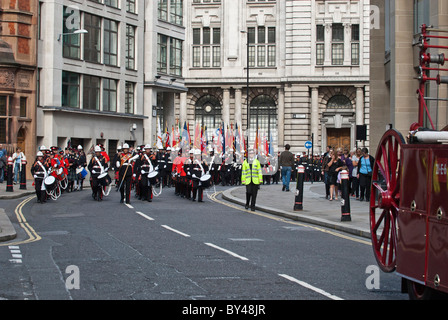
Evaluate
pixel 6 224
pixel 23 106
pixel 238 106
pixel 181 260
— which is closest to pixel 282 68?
pixel 238 106

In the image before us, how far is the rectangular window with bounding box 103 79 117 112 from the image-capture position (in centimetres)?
5197

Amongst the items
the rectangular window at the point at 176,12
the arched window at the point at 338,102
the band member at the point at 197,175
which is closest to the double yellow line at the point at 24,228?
the band member at the point at 197,175

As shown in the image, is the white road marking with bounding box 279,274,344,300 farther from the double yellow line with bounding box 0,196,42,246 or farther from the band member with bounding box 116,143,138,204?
the band member with bounding box 116,143,138,204

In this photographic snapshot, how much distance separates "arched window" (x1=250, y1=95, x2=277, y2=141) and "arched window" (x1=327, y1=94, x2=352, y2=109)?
16.0ft

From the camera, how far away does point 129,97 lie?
54844 millimetres

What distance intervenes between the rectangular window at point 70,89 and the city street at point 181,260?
2717 cm

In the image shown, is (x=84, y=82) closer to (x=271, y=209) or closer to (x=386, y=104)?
(x=386, y=104)

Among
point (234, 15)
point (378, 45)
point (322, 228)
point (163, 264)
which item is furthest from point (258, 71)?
point (163, 264)

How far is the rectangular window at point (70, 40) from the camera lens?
156 feet

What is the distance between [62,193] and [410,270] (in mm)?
26461

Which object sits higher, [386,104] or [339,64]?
[339,64]

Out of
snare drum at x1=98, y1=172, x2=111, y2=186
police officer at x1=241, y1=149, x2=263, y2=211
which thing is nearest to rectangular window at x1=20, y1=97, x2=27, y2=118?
snare drum at x1=98, y1=172, x2=111, y2=186

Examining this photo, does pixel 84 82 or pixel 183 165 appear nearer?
pixel 183 165

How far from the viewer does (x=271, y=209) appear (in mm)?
24109
